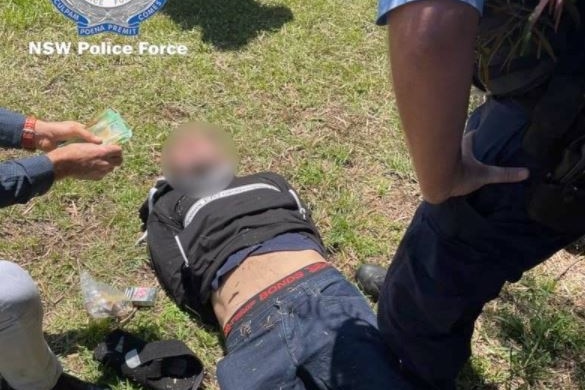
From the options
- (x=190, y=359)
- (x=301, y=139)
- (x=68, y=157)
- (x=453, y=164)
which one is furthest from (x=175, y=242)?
(x=453, y=164)

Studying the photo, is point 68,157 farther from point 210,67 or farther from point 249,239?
point 210,67

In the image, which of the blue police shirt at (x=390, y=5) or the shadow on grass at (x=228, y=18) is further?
the shadow on grass at (x=228, y=18)

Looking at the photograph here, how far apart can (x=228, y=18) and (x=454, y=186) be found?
260cm

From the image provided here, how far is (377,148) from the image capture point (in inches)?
125

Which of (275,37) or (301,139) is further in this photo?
(275,37)

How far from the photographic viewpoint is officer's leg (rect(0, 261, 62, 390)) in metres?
1.86

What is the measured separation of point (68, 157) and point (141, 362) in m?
0.69

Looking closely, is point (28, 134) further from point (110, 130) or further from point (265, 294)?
point (265, 294)

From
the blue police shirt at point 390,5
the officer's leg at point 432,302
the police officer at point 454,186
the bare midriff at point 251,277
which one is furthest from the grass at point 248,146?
the blue police shirt at point 390,5

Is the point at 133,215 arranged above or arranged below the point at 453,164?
below

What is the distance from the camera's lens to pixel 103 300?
96.6 inches

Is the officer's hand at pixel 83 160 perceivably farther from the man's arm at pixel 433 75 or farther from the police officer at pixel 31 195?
the man's arm at pixel 433 75

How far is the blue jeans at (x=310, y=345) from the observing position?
200 centimetres

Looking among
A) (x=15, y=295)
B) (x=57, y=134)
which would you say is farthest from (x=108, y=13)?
(x=15, y=295)
